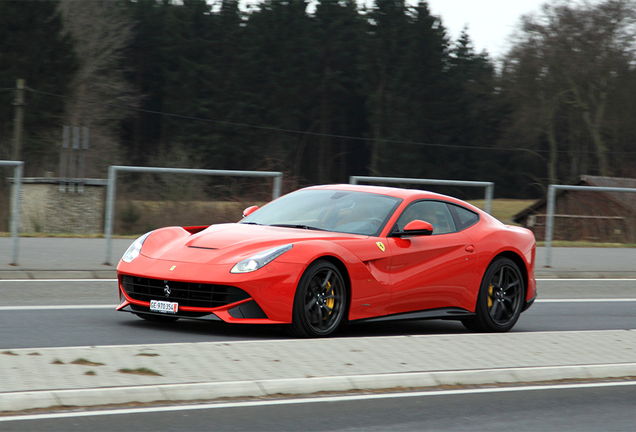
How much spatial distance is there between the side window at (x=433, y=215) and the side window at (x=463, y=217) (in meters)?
0.09

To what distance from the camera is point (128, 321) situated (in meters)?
8.91

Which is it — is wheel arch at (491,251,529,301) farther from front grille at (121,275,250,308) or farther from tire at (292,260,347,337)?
front grille at (121,275,250,308)

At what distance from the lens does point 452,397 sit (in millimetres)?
6250

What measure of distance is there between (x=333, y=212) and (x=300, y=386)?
3130 mm

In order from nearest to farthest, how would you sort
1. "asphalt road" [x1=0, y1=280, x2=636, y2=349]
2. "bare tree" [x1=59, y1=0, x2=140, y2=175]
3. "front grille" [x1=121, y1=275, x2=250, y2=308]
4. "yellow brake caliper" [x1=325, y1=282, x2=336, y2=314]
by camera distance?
"front grille" [x1=121, y1=275, x2=250, y2=308], "asphalt road" [x1=0, y1=280, x2=636, y2=349], "yellow brake caliper" [x1=325, y1=282, x2=336, y2=314], "bare tree" [x1=59, y1=0, x2=140, y2=175]

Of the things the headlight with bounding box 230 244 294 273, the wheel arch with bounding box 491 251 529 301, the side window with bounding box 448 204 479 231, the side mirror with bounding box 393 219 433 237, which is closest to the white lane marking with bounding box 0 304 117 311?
the headlight with bounding box 230 244 294 273

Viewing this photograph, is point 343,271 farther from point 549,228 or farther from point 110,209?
point 549,228

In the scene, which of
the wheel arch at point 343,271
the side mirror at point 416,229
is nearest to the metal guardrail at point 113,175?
the side mirror at point 416,229

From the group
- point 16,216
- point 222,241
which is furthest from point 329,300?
point 16,216

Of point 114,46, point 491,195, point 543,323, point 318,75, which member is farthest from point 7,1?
point 543,323

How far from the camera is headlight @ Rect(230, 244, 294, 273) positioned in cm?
776

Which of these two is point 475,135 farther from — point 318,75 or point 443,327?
point 443,327

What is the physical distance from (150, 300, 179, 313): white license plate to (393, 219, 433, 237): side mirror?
2.19m

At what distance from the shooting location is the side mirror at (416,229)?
28.2 ft
